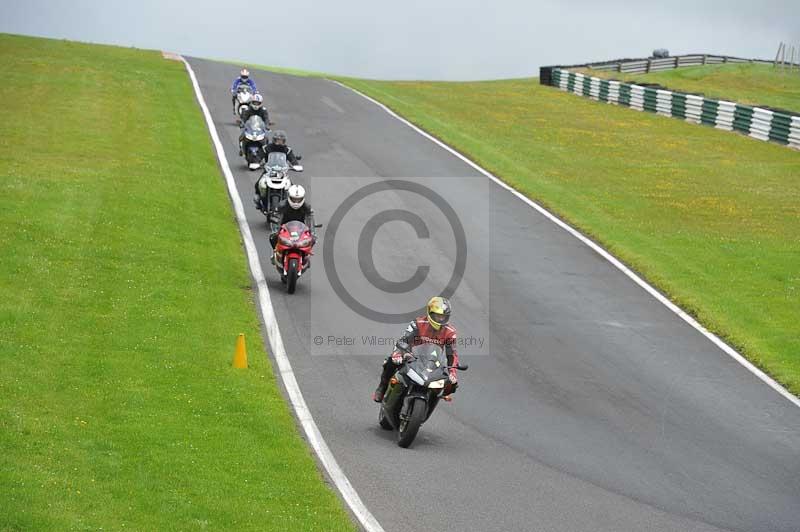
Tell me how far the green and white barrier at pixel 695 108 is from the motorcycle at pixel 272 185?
2600 centimetres

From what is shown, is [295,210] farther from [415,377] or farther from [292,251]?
[415,377]

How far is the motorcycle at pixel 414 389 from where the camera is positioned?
13594mm

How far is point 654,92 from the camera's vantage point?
175ft

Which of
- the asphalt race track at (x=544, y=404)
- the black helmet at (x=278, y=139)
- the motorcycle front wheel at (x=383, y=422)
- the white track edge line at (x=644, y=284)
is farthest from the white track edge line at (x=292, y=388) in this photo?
the white track edge line at (x=644, y=284)

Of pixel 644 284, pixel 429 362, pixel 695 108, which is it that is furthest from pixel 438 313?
pixel 695 108

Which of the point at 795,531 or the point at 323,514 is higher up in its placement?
the point at 323,514

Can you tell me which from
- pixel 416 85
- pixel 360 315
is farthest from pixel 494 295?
pixel 416 85

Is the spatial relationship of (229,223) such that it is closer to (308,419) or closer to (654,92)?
(308,419)

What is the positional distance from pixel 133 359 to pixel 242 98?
24283 millimetres

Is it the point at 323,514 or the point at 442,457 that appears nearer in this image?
the point at 323,514

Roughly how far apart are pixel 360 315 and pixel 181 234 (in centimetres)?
560

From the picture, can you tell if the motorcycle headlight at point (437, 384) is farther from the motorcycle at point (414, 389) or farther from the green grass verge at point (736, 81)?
the green grass verge at point (736, 81)

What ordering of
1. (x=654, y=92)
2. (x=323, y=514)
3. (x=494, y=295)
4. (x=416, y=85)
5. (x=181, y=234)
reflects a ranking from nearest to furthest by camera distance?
(x=323, y=514) < (x=494, y=295) < (x=181, y=234) < (x=654, y=92) < (x=416, y=85)

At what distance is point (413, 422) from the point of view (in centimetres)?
1355
